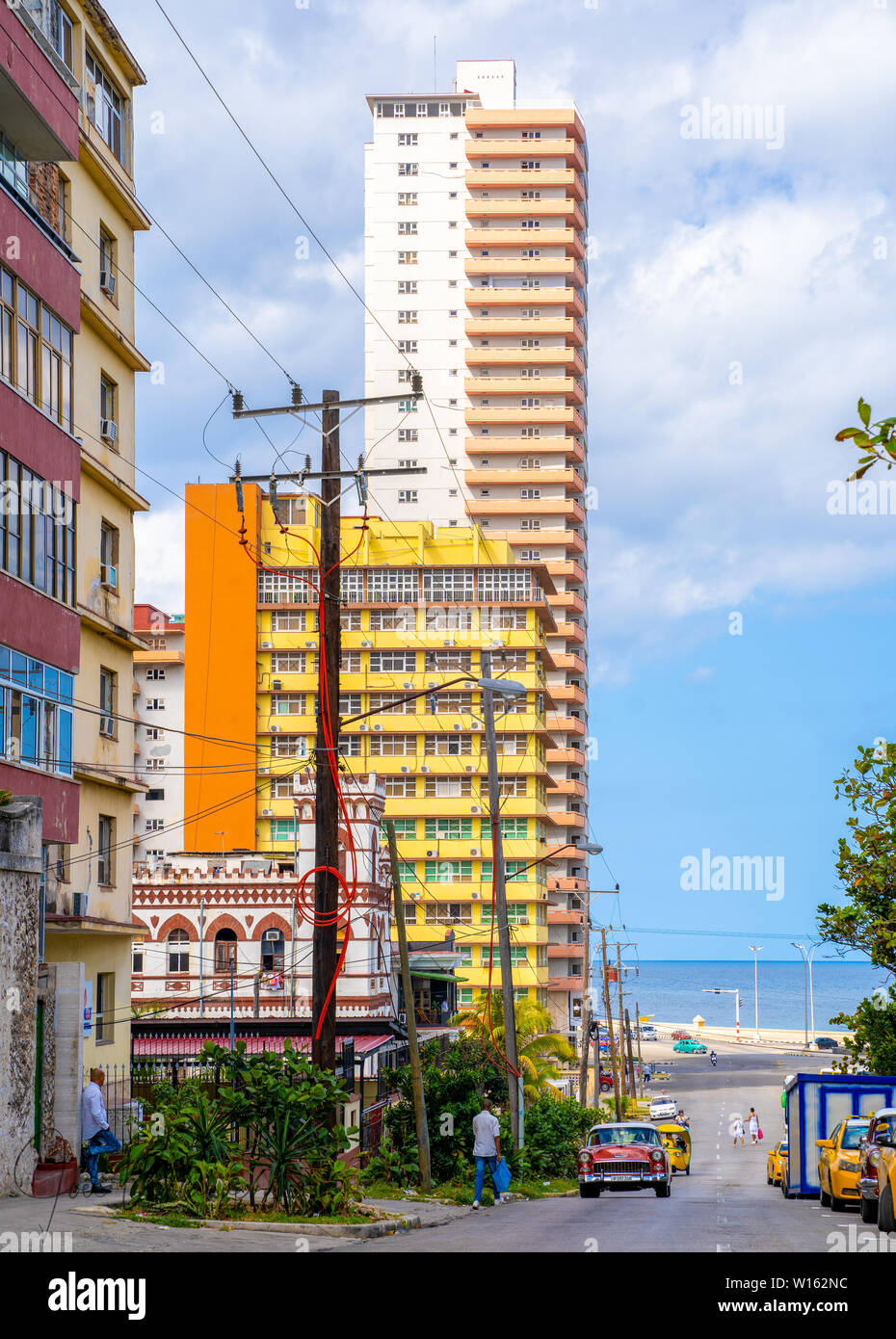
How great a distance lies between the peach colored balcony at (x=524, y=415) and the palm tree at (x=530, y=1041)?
50113 millimetres

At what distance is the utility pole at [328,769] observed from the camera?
22.1 metres

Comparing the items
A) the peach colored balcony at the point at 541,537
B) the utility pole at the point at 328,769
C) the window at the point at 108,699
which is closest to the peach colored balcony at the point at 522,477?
the peach colored balcony at the point at 541,537

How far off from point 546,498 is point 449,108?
99.8 feet

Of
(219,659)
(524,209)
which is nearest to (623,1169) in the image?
(219,659)

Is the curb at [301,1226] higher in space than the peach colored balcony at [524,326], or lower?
lower

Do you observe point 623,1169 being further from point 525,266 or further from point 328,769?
point 525,266

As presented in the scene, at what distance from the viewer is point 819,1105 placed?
29.2 m

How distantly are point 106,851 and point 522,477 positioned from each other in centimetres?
7807

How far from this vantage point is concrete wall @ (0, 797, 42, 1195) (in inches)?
758

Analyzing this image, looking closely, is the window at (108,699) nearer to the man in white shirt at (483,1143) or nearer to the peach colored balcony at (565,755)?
the man in white shirt at (483,1143)

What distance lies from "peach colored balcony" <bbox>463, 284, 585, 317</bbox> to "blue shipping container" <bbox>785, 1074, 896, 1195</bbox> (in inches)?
3503

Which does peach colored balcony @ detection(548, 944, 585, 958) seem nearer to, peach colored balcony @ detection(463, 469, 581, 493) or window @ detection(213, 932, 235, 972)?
peach colored balcony @ detection(463, 469, 581, 493)

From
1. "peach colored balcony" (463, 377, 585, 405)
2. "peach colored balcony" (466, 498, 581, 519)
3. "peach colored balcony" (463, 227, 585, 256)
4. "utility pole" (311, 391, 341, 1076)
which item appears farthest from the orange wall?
"utility pole" (311, 391, 341, 1076)
